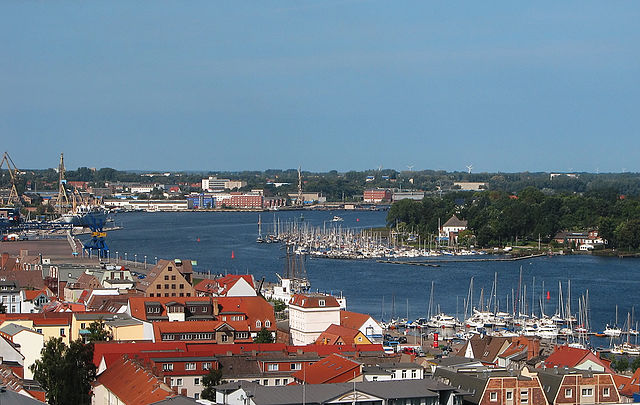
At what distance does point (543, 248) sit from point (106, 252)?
1767cm

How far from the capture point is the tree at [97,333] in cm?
1498

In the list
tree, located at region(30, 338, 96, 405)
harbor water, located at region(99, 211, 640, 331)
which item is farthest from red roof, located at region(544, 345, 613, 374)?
harbor water, located at region(99, 211, 640, 331)

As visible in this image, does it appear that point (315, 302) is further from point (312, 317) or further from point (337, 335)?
point (337, 335)

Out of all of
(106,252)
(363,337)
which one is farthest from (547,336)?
(106,252)

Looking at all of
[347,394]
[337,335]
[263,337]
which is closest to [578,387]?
[347,394]

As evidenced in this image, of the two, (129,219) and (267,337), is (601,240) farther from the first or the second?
(129,219)

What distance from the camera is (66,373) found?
11.8 m

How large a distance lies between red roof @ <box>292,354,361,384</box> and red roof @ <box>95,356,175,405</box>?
1.58m

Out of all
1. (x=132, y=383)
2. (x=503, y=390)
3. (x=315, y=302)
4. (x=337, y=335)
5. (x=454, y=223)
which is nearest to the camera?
(x=503, y=390)

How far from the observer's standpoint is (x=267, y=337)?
15.8m

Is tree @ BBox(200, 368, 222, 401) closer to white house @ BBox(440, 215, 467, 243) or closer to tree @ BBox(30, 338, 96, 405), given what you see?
tree @ BBox(30, 338, 96, 405)

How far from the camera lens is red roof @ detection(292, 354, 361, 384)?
11797mm

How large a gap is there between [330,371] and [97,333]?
426cm

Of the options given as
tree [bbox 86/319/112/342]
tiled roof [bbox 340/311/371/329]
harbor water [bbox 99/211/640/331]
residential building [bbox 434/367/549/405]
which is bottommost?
harbor water [bbox 99/211/640/331]
